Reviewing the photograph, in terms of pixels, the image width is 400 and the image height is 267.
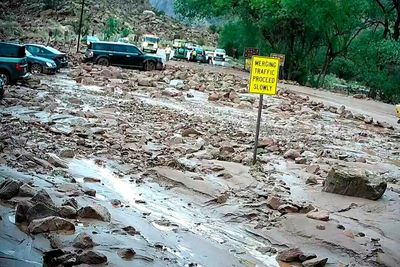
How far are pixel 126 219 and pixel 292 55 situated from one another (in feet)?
121

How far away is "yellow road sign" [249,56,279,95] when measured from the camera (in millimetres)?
10727

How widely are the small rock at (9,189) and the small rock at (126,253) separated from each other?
2.03 metres

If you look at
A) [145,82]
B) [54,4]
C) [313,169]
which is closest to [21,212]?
[313,169]

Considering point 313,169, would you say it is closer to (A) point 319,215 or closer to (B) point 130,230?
(A) point 319,215

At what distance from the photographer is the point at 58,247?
5.78 m

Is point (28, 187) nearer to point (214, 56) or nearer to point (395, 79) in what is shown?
point (395, 79)

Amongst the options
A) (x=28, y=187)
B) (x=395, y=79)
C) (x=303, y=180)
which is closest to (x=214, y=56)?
(x=395, y=79)

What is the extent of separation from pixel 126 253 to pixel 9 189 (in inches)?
84.7

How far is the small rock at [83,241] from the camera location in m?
5.88

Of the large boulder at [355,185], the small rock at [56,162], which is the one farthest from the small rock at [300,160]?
the small rock at [56,162]

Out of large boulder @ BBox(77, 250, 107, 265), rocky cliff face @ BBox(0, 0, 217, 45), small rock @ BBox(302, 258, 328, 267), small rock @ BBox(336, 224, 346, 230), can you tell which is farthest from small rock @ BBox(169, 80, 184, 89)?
large boulder @ BBox(77, 250, 107, 265)

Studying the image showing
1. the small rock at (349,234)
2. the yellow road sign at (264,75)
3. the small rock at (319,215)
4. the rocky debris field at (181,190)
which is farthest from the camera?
the yellow road sign at (264,75)

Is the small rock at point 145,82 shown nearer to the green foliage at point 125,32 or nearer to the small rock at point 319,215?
the small rock at point 319,215

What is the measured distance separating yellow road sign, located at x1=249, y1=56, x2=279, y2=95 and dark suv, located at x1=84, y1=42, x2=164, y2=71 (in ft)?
69.7
